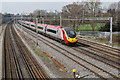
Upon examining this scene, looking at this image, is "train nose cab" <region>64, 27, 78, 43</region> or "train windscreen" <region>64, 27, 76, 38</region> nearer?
"train nose cab" <region>64, 27, 78, 43</region>

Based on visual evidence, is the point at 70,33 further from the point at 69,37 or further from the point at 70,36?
the point at 69,37

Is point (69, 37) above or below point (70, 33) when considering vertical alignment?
below

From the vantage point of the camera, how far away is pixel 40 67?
511 inches

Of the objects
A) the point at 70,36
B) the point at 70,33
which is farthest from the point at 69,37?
the point at 70,33

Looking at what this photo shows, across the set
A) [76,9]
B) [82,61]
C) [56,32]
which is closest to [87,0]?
[76,9]

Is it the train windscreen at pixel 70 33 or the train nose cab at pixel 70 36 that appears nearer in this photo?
the train nose cab at pixel 70 36

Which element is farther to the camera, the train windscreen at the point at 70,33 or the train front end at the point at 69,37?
the train windscreen at the point at 70,33

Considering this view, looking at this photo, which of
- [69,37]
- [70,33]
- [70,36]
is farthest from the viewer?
[70,33]

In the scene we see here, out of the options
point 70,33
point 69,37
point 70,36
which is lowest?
point 69,37

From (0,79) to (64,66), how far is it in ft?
18.0

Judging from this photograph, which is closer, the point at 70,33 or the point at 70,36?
the point at 70,36

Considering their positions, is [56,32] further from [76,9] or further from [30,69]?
[76,9]

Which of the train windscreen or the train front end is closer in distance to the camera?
the train front end

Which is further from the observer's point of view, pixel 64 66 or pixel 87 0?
pixel 87 0
